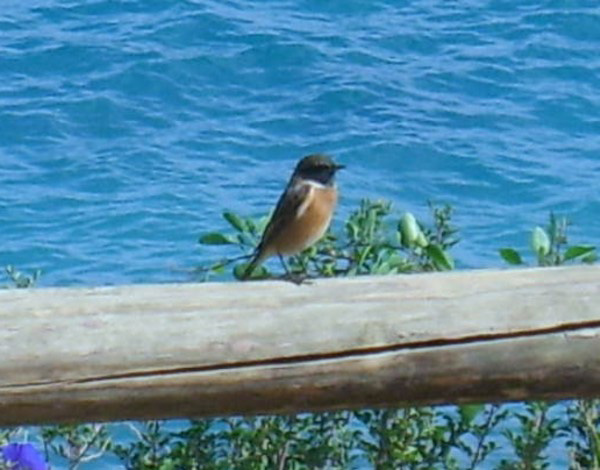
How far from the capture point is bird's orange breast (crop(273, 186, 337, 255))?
4.34 metres

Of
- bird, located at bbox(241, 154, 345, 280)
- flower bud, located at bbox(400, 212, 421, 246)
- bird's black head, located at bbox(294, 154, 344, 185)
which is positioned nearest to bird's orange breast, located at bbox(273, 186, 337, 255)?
bird, located at bbox(241, 154, 345, 280)

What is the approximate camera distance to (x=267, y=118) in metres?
10.8

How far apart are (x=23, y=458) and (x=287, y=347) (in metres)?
1.14

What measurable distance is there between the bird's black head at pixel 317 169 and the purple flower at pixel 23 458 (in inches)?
52.9

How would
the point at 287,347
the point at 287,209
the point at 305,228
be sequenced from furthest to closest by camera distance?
the point at 287,209
the point at 305,228
the point at 287,347

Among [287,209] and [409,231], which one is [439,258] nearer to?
[409,231]

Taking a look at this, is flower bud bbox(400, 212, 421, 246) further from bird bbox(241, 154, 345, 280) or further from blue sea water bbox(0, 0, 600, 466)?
blue sea water bbox(0, 0, 600, 466)

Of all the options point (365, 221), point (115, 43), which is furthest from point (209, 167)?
point (365, 221)

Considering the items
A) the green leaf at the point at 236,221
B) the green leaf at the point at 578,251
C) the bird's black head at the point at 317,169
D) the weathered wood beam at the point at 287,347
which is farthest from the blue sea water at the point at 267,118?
the weathered wood beam at the point at 287,347

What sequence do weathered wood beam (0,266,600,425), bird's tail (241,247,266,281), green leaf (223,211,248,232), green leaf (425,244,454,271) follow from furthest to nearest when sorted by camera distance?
bird's tail (241,247,266,281), green leaf (223,211,248,232), green leaf (425,244,454,271), weathered wood beam (0,266,600,425)

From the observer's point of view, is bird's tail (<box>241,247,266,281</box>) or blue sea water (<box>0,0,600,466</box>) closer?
bird's tail (<box>241,247,266,281</box>)

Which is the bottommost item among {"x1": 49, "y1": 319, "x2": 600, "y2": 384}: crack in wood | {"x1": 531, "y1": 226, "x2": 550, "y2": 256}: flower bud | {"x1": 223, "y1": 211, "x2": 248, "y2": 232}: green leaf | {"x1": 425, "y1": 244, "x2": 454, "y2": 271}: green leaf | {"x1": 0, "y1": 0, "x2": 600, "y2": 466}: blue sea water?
{"x1": 0, "y1": 0, "x2": 600, "y2": 466}: blue sea water

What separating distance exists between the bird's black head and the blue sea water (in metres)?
4.10

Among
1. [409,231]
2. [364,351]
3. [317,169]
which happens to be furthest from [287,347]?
[317,169]
